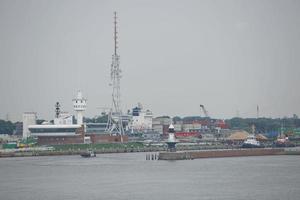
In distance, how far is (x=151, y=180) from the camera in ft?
170

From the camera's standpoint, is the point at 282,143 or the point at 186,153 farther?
the point at 282,143

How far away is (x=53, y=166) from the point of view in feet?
219

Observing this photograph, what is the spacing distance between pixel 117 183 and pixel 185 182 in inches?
189

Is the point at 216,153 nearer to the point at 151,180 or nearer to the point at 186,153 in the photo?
the point at 186,153

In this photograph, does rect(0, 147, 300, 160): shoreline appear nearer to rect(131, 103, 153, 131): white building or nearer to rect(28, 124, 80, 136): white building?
rect(28, 124, 80, 136): white building

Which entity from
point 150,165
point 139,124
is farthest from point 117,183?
point 139,124

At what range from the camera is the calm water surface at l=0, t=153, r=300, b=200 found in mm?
43469

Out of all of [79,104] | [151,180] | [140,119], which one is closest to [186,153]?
[151,180]

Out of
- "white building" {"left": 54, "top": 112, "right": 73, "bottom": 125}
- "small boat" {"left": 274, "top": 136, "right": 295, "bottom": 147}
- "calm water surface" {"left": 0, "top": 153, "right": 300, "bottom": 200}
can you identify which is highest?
"white building" {"left": 54, "top": 112, "right": 73, "bottom": 125}

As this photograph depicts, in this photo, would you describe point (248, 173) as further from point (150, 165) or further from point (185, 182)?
point (150, 165)

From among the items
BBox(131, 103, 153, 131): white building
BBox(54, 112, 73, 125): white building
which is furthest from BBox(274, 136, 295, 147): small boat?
BBox(131, 103, 153, 131): white building

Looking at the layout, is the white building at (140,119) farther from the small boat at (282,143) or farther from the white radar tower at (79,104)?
the small boat at (282,143)

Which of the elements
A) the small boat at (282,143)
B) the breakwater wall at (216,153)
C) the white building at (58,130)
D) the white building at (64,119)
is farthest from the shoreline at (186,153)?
the white building at (64,119)

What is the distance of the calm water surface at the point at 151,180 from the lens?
43.5 m
